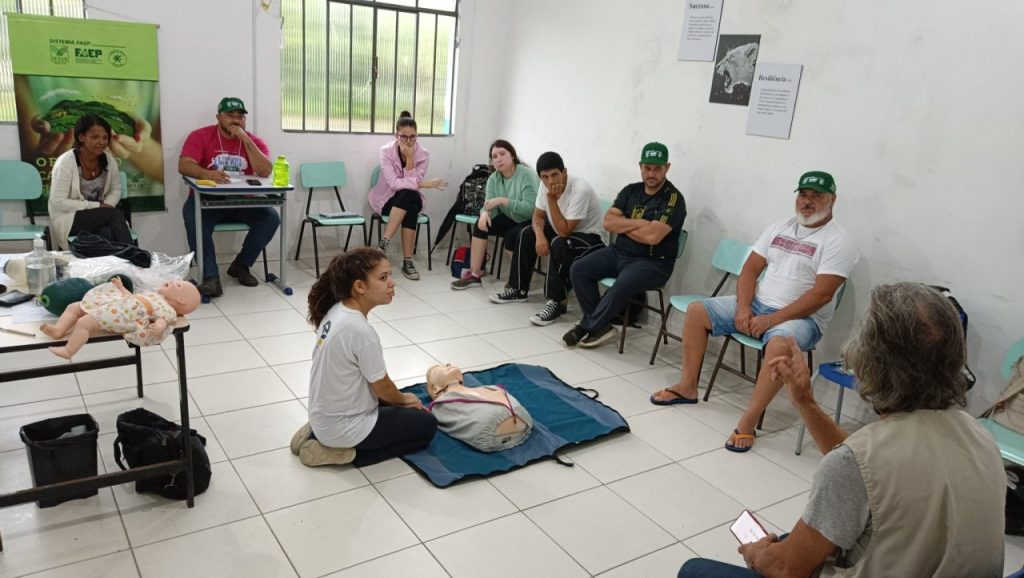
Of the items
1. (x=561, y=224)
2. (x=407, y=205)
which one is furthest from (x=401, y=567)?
(x=407, y=205)

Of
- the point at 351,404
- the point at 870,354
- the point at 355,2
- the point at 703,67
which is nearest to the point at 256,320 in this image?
the point at 351,404

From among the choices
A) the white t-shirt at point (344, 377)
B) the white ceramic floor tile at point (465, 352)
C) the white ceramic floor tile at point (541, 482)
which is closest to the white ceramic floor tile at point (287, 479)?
the white t-shirt at point (344, 377)

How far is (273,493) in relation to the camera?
2670mm

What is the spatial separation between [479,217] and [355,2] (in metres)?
2.00

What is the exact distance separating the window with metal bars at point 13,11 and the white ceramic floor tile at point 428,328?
283 cm

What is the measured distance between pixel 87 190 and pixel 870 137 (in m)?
4.49

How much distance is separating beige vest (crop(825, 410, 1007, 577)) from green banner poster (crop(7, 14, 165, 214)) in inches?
194

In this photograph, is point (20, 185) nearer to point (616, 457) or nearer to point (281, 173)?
point (281, 173)

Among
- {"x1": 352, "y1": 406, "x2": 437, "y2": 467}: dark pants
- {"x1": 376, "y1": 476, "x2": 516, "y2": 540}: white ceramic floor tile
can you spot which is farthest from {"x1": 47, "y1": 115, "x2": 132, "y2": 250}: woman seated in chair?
{"x1": 376, "y1": 476, "x2": 516, "y2": 540}: white ceramic floor tile

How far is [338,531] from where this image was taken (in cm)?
248

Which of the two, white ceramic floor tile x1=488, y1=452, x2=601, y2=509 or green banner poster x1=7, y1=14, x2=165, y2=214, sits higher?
green banner poster x1=7, y1=14, x2=165, y2=214

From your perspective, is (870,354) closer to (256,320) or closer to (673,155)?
(673,155)

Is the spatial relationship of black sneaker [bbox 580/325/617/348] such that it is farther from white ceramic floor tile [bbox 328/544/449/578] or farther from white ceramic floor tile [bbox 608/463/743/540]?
white ceramic floor tile [bbox 328/544/449/578]

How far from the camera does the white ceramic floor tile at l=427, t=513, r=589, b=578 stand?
2363 mm
